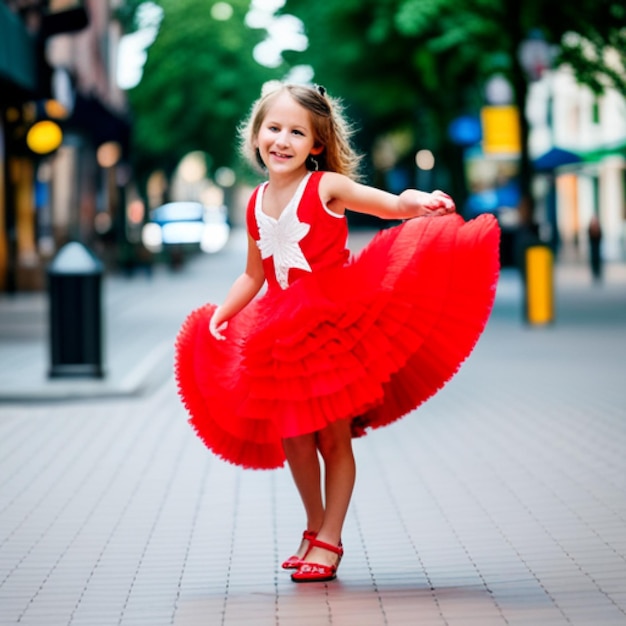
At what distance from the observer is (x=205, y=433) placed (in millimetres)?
5785

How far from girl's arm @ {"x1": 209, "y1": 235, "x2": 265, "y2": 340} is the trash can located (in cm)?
778

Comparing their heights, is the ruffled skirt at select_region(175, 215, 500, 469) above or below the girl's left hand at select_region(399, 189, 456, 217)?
below

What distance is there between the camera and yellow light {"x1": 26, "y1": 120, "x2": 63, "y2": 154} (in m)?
22.9

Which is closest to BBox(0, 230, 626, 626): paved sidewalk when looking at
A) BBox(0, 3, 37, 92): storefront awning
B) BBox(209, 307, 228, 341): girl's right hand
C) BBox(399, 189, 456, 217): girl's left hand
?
BBox(209, 307, 228, 341): girl's right hand

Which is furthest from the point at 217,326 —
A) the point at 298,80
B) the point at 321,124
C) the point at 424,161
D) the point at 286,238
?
the point at 424,161

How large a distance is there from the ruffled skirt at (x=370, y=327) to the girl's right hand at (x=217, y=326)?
0.63 ft

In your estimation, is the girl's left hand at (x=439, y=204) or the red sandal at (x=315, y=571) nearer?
the girl's left hand at (x=439, y=204)

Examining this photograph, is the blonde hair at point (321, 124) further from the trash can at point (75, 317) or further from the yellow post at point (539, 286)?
the yellow post at point (539, 286)

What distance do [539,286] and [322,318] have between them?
14.6m

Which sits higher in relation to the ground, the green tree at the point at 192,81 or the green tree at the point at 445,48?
the green tree at the point at 192,81

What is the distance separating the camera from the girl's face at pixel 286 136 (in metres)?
5.64

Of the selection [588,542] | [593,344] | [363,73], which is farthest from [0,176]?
[588,542]

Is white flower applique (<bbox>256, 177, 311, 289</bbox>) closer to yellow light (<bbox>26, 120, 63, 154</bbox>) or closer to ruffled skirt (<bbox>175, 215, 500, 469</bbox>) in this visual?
ruffled skirt (<bbox>175, 215, 500, 469</bbox>)

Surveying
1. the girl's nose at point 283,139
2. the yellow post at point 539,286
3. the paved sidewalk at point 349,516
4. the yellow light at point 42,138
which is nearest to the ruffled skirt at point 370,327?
the girl's nose at point 283,139
